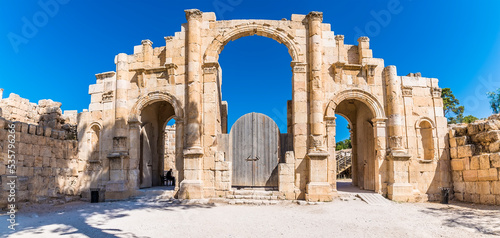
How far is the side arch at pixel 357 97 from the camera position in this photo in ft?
34.2

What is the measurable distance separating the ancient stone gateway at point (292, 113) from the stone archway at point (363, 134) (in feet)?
0.15

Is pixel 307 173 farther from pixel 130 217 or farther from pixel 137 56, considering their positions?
pixel 137 56

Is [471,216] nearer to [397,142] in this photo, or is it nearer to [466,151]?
[466,151]

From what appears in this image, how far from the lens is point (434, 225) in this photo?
6.50 metres

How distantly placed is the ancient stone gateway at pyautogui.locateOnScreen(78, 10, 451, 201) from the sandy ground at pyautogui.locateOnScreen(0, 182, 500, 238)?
1103 mm

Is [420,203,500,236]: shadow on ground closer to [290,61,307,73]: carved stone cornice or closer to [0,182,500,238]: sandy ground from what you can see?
[0,182,500,238]: sandy ground

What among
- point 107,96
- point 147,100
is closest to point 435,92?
point 147,100

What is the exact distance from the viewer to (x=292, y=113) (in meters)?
10.4

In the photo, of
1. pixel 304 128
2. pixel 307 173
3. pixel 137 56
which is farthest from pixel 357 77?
pixel 137 56

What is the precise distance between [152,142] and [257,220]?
7204 mm

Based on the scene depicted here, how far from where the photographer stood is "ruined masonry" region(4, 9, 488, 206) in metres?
9.96

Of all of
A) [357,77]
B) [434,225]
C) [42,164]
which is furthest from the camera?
[357,77]

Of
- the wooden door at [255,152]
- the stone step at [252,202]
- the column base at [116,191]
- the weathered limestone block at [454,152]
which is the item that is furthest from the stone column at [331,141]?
the column base at [116,191]

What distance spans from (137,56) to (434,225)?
33.3 ft
